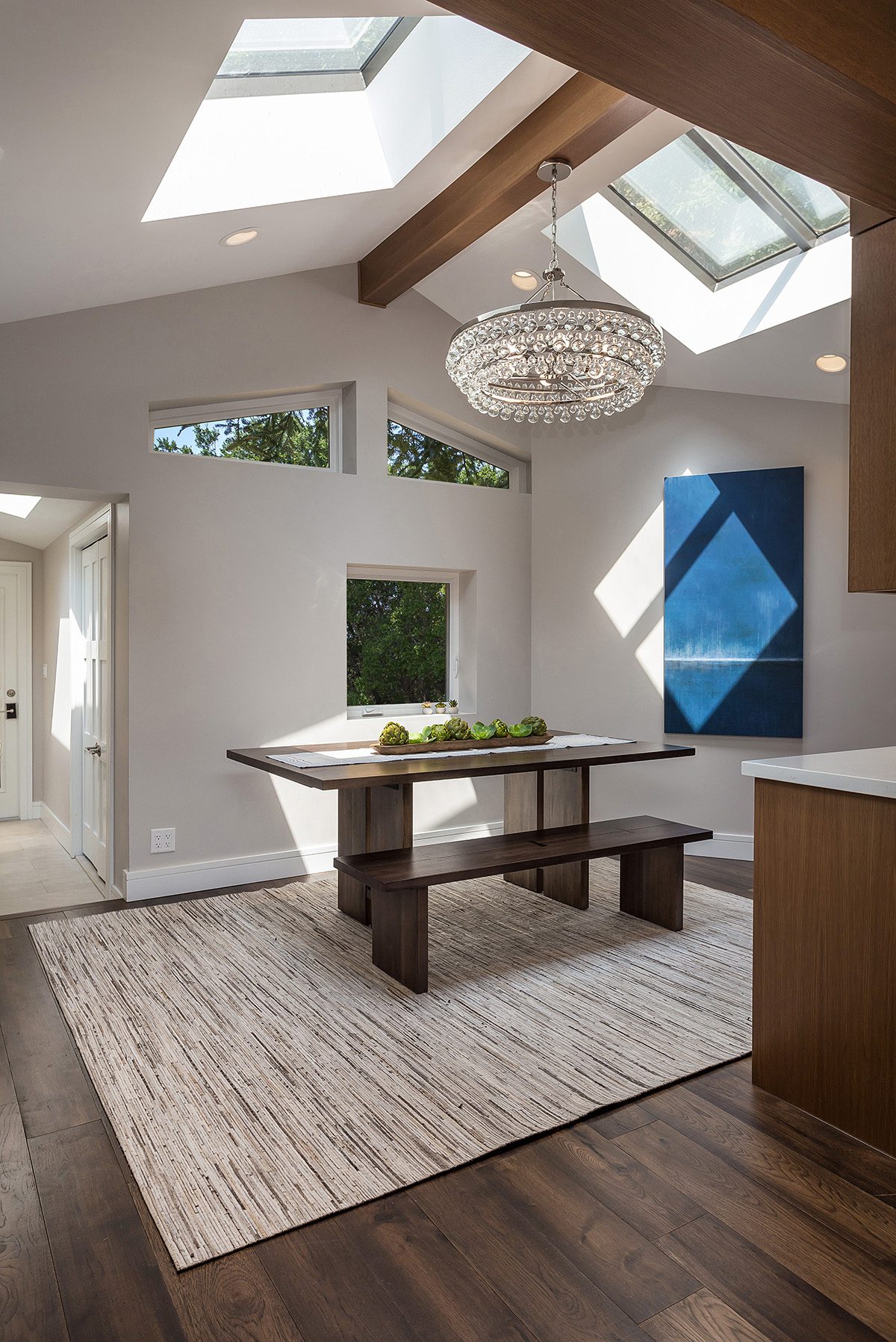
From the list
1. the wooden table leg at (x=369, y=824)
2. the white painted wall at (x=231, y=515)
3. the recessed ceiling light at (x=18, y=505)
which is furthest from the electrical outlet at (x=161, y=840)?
the recessed ceiling light at (x=18, y=505)

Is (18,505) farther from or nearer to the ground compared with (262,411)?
nearer to the ground

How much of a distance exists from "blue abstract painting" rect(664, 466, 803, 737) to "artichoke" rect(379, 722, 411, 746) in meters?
1.80

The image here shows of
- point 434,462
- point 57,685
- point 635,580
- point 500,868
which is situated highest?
point 434,462

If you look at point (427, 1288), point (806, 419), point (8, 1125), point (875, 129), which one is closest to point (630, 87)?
point (875, 129)

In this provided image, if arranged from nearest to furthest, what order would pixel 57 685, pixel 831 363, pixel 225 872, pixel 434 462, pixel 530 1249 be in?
pixel 530 1249, pixel 831 363, pixel 225 872, pixel 434 462, pixel 57 685

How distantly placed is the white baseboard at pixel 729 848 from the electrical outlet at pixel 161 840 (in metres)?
2.72

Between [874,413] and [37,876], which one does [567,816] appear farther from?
[37,876]

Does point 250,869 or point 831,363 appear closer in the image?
point 831,363

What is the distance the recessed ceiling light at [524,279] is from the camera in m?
4.17

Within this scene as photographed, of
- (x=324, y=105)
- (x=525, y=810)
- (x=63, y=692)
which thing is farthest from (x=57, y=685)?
(x=324, y=105)

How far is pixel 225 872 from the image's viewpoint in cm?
432

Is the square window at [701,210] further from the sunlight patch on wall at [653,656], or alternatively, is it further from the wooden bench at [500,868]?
the wooden bench at [500,868]

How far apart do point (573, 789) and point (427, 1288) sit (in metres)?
2.63

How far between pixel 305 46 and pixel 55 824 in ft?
16.7
